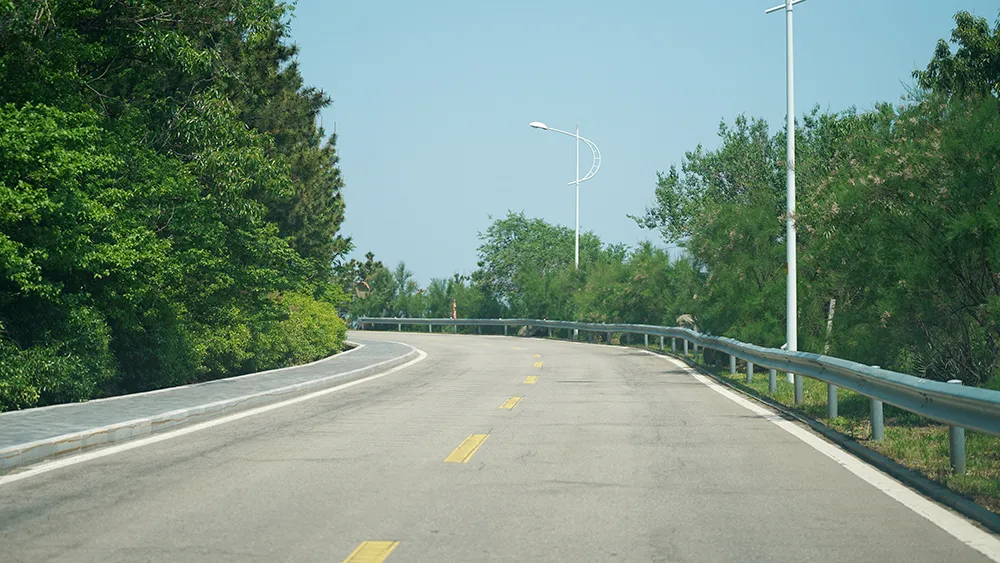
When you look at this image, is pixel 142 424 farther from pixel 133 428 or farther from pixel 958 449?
pixel 958 449

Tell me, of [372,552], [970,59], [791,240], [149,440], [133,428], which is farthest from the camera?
[970,59]

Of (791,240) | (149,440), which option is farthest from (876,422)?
(791,240)

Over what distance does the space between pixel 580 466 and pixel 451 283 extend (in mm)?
54621

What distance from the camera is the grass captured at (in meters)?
8.42

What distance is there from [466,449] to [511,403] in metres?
5.39

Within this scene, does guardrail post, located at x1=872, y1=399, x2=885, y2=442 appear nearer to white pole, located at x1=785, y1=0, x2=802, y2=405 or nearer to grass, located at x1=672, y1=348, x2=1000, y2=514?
grass, located at x1=672, y1=348, x2=1000, y2=514

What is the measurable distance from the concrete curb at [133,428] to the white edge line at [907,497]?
7537 millimetres

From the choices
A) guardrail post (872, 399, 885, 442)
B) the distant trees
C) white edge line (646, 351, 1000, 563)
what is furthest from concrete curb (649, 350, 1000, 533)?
the distant trees

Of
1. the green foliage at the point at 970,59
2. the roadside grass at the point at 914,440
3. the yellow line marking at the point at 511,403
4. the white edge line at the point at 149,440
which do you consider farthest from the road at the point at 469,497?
the green foliage at the point at 970,59

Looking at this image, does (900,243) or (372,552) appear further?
(900,243)

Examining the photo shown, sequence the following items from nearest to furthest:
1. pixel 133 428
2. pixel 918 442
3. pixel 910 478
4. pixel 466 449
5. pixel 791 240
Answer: pixel 910 478, pixel 466 449, pixel 918 442, pixel 133 428, pixel 791 240

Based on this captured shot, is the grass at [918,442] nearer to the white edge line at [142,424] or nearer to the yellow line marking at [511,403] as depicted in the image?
the yellow line marking at [511,403]

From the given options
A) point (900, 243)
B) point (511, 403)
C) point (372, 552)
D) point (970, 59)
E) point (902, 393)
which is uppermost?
point (970, 59)

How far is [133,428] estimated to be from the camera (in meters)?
12.0
